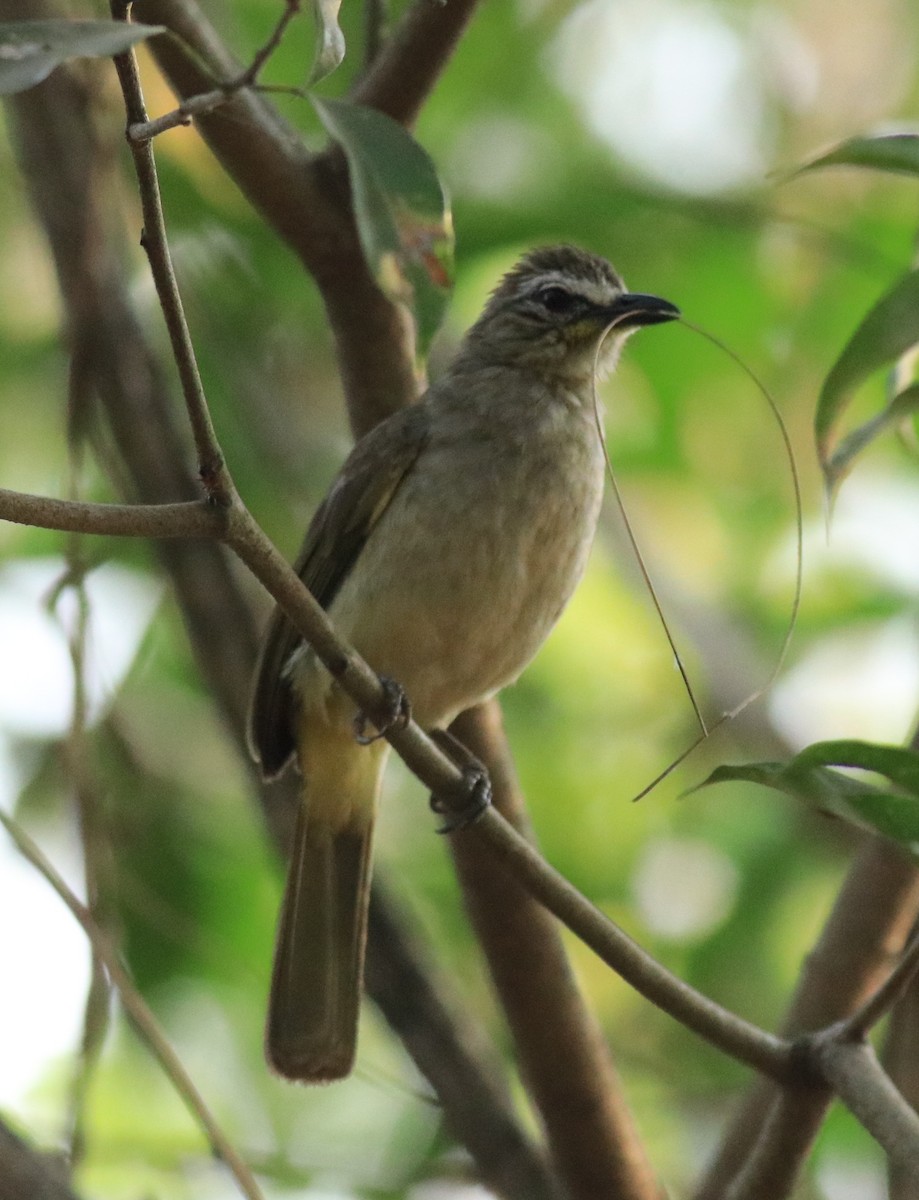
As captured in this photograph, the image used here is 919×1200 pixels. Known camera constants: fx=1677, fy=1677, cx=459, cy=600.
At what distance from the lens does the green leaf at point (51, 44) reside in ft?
6.23

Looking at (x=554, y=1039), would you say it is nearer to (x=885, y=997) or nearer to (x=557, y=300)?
(x=885, y=997)

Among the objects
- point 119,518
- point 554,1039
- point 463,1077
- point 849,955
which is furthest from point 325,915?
point 119,518

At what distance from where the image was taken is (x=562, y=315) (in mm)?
4324

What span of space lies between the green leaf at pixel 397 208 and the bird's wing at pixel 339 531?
158 cm

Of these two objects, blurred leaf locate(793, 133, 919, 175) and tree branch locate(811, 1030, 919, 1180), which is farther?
blurred leaf locate(793, 133, 919, 175)

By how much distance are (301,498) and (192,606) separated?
0.93 m

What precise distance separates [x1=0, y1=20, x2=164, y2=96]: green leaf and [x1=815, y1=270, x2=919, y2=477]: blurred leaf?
1417 mm

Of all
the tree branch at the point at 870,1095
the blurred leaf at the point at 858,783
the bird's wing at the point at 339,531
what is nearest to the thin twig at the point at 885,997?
the tree branch at the point at 870,1095

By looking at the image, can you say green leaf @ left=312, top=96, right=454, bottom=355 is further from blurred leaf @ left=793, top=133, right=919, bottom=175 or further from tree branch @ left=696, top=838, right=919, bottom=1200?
tree branch @ left=696, top=838, right=919, bottom=1200

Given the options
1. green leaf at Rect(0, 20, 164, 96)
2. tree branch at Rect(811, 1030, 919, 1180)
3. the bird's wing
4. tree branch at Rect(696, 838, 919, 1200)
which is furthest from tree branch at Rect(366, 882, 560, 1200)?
green leaf at Rect(0, 20, 164, 96)

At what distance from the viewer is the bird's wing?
3861 mm

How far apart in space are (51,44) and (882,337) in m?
1.50

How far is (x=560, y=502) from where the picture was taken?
386 centimetres

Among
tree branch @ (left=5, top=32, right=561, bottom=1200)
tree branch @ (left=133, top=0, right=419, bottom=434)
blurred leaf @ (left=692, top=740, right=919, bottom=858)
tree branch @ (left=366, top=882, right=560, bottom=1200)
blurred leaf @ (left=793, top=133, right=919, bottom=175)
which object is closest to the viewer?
blurred leaf @ (left=692, top=740, right=919, bottom=858)
